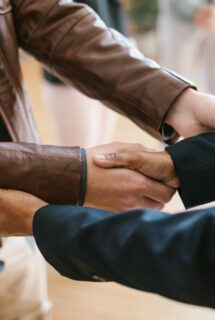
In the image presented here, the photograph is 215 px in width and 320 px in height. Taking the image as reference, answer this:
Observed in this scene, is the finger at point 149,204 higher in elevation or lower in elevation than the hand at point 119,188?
lower

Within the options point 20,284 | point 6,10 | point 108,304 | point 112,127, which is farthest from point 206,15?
point 20,284

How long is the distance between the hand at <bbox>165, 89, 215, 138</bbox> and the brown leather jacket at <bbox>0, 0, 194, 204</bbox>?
17 millimetres

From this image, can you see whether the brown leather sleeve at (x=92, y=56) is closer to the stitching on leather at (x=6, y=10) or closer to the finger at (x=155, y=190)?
the stitching on leather at (x=6, y=10)

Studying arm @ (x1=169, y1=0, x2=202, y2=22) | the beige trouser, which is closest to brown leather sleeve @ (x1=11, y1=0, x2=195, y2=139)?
the beige trouser

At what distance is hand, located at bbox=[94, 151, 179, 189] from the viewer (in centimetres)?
88

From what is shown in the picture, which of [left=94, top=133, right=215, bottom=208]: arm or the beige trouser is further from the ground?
[left=94, top=133, right=215, bottom=208]: arm

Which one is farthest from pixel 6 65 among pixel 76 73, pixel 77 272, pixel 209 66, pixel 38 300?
pixel 209 66

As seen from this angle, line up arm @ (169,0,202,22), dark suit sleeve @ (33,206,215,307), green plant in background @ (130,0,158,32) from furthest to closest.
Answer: green plant in background @ (130,0,158,32) < arm @ (169,0,202,22) < dark suit sleeve @ (33,206,215,307)

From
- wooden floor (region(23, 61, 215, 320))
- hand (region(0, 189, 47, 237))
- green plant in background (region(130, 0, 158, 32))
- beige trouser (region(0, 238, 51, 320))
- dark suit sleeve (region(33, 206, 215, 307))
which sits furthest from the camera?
green plant in background (region(130, 0, 158, 32))

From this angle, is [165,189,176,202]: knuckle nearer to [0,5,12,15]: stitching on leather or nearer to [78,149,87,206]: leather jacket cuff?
[78,149,87,206]: leather jacket cuff

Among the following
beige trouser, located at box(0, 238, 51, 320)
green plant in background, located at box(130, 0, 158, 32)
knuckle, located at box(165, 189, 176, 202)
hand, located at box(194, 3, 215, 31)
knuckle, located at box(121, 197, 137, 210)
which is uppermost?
knuckle, located at box(121, 197, 137, 210)

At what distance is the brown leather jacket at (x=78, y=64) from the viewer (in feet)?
3.19

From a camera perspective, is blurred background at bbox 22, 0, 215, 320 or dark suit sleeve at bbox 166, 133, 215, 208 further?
blurred background at bbox 22, 0, 215, 320

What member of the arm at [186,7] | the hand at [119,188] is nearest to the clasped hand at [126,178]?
the hand at [119,188]
